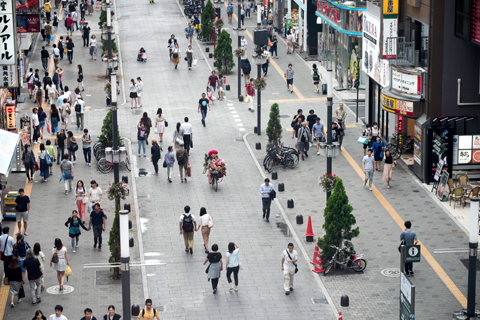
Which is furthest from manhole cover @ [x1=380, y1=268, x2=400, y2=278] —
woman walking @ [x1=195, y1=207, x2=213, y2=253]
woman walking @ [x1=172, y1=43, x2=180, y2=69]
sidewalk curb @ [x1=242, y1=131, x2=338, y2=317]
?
woman walking @ [x1=172, y1=43, x2=180, y2=69]

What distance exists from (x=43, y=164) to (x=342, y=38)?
21768 mm

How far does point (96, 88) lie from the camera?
48.5 meters

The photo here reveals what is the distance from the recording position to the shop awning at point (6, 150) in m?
28.0

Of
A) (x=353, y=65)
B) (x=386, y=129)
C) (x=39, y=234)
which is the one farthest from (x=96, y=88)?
(x=39, y=234)

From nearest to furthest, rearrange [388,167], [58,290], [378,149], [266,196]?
[58,290], [266,196], [388,167], [378,149]

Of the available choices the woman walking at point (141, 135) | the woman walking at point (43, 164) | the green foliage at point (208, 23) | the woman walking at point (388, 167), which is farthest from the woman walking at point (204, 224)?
the green foliage at point (208, 23)

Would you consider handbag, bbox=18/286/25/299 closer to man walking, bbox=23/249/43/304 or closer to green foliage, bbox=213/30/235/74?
man walking, bbox=23/249/43/304

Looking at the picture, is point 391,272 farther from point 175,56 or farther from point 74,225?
point 175,56

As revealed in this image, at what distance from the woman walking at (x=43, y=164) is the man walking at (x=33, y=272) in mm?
10139

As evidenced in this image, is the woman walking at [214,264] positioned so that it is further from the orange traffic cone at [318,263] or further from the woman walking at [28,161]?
the woman walking at [28,161]

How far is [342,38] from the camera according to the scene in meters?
49.1

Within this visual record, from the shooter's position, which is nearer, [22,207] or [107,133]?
[22,207]

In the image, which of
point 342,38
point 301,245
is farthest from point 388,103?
point 342,38

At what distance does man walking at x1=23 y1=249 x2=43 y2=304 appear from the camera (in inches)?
926
